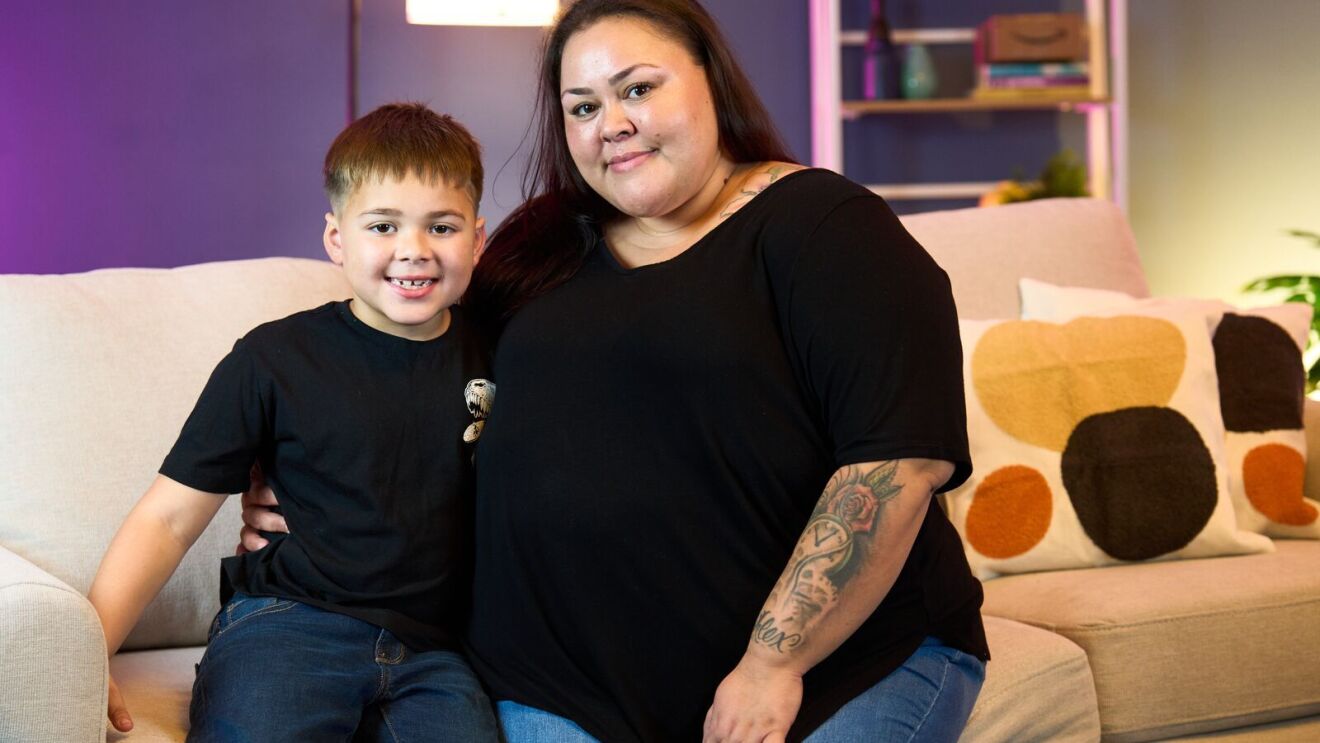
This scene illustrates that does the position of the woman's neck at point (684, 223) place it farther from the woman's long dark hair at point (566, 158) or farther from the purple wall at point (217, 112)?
the purple wall at point (217, 112)

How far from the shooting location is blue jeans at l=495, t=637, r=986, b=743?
130 cm

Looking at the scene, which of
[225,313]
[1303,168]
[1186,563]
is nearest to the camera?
[225,313]

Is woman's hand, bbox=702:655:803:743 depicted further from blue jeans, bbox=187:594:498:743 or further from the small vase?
the small vase

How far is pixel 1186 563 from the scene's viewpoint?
2.03 m

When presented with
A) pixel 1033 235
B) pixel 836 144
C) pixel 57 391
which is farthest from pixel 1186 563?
pixel 836 144

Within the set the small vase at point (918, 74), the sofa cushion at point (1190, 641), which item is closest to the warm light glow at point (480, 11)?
the small vase at point (918, 74)

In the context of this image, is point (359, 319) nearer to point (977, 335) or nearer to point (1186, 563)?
point (977, 335)

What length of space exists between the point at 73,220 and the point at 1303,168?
13.9 ft

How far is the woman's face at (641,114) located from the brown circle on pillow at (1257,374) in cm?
117

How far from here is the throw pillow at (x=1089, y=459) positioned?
204cm

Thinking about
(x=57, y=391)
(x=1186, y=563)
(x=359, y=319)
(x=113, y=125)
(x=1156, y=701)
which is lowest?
(x=1156, y=701)

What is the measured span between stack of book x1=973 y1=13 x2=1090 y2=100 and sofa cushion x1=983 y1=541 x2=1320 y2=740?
285 cm

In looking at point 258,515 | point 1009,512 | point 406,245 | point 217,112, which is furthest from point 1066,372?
point 217,112

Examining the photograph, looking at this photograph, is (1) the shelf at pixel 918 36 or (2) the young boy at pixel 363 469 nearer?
(2) the young boy at pixel 363 469
